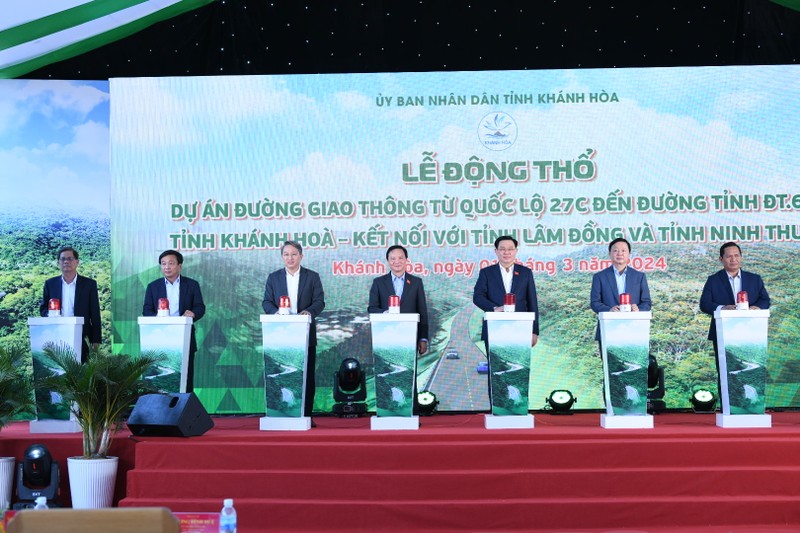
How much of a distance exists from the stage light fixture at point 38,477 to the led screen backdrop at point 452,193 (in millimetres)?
2450

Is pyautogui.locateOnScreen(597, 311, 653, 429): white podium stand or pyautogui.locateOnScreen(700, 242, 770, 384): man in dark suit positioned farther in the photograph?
pyautogui.locateOnScreen(700, 242, 770, 384): man in dark suit

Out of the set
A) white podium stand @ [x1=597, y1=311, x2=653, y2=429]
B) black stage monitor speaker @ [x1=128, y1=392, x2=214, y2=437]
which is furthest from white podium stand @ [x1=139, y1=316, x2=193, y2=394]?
white podium stand @ [x1=597, y1=311, x2=653, y2=429]

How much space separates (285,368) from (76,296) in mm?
2003

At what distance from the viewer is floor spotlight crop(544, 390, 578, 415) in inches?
313

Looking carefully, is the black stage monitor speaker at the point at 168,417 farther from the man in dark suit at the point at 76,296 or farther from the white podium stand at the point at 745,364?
the white podium stand at the point at 745,364

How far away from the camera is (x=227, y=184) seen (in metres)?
8.79

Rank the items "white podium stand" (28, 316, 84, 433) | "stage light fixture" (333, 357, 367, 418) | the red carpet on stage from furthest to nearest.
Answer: "stage light fixture" (333, 357, 367, 418)
"white podium stand" (28, 316, 84, 433)
the red carpet on stage

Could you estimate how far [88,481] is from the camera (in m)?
6.22

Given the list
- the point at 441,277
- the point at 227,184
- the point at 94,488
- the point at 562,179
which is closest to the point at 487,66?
the point at 562,179

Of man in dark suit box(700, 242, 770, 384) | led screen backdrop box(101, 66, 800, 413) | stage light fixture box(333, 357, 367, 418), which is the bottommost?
stage light fixture box(333, 357, 367, 418)

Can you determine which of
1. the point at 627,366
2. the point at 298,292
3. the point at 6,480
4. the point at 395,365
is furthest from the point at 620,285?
the point at 6,480

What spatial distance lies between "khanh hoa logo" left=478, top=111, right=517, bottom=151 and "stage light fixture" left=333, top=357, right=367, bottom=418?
95.1 inches

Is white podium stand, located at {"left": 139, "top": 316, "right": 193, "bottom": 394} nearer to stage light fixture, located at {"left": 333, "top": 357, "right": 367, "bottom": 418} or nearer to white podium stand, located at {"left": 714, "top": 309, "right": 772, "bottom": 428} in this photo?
stage light fixture, located at {"left": 333, "top": 357, "right": 367, "bottom": 418}

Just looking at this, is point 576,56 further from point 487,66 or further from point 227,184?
point 227,184
